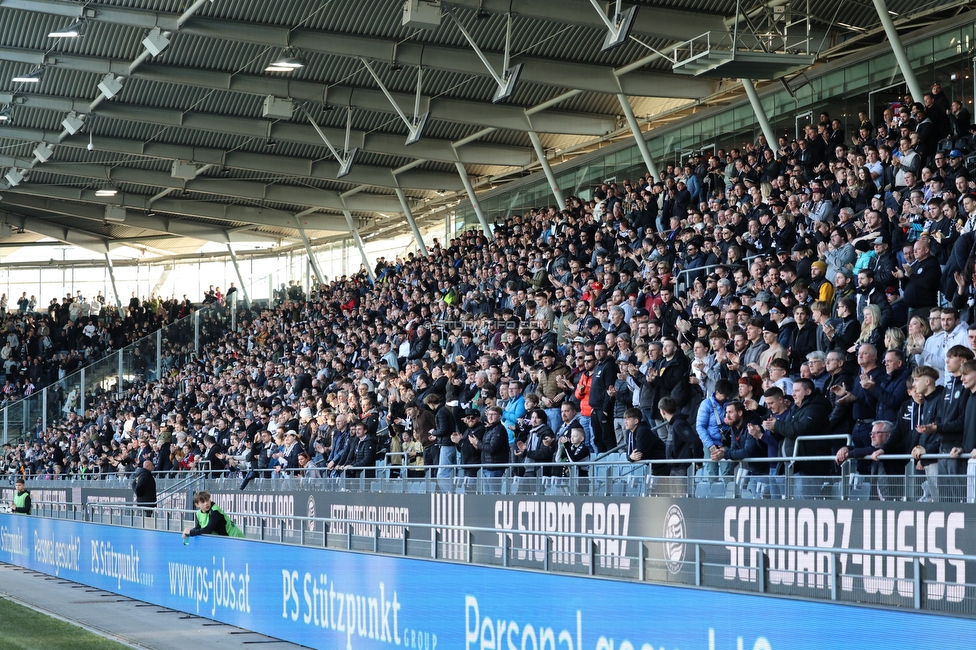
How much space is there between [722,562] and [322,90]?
20592mm

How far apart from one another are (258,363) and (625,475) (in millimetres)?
19525

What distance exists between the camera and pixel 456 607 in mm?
7277

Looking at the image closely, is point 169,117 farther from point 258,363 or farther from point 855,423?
point 855,423

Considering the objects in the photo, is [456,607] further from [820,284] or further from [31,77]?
[31,77]

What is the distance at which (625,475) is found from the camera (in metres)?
10.9

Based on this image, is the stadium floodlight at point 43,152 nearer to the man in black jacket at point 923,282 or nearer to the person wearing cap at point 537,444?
the person wearing cap at point 537,444

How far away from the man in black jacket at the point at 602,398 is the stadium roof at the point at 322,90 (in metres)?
8.00

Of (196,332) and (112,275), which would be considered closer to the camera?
(196,332)

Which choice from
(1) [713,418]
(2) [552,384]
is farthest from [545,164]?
(1) [713,418]

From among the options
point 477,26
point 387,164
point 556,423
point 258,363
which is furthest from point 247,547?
Answer: point 387,164

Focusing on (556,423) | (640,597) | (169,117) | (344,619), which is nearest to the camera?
(640,597)

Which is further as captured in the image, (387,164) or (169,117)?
(387,164)

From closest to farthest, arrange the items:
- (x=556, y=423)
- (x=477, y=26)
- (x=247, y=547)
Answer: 1. (x=247, y=547)
2. (x=556, y=423)
3. (x=477, y=26)

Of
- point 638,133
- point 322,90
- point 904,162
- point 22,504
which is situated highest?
point 322,90
